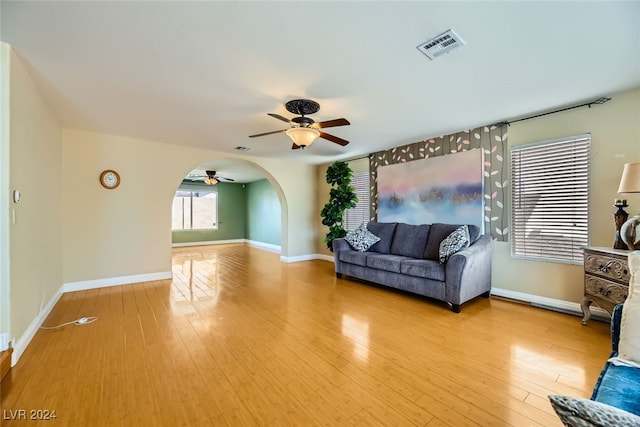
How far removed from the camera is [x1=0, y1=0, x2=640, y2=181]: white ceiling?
1.73 m

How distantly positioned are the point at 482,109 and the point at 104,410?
448 centimetres

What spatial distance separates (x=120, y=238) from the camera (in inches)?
176

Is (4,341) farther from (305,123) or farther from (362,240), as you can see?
(362,240)

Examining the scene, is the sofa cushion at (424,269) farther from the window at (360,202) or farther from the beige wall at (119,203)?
the beige wall at (119,203)

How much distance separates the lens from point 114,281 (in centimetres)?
442

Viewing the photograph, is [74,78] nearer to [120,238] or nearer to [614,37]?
[120,238]

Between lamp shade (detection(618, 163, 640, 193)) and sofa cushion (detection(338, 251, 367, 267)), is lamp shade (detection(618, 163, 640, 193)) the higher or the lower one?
the higher one

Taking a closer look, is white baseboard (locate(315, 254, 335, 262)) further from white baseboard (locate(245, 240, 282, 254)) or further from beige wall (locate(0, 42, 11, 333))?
beige wall (locate(0, 42, 11, 333))

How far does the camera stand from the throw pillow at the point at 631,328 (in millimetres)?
1196

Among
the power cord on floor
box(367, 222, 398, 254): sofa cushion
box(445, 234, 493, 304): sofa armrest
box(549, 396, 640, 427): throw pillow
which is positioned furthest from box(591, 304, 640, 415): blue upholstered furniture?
the power cord on floor

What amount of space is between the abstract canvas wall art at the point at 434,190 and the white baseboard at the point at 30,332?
198 inches

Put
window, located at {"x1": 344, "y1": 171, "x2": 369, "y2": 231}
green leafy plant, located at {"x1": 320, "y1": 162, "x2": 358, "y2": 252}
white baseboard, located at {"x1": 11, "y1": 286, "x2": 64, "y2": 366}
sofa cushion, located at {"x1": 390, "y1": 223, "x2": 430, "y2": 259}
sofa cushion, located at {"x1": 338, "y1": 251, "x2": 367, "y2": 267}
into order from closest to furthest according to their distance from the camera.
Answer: white baseboard, located at {"x1": 11, "y1": 286, "x2": 64, "y2": 366}, sofa cushion, located at {"x1": 390, "y1": 223, "x2": 430, "y2": 259}, sofa cushion, located at {"x1": 338, "y1": 251, "x2": 367, "y2": 267}, green leafy plant, located at {"x1": 320, "y1": 162, "x2": 358, "y2": 252}, window, located at {"x1": 344, "y1": 171, "x2": 369, "y2": 231}

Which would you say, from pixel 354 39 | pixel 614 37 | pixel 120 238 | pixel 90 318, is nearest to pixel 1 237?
pixel 90 318

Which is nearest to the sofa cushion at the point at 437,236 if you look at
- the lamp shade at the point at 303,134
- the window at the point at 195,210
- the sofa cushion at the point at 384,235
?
the sofa cushion at the point at 384,235
